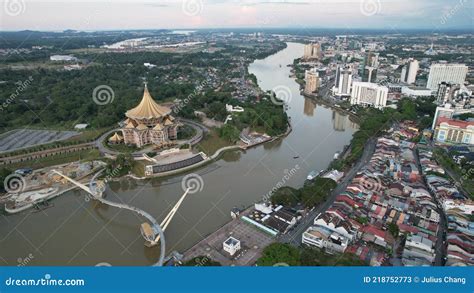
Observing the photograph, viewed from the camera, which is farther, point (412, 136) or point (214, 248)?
point (412, 136)

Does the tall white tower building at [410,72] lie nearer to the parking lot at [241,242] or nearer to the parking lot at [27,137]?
the parking lot at [241,242]

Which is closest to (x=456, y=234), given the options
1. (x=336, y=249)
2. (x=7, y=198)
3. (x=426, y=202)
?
(x=426, y=202)

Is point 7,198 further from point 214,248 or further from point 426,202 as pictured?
point 426,202

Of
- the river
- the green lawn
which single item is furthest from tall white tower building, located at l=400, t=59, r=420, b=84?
the green lawn

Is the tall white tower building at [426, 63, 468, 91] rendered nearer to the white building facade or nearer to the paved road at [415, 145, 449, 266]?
the white building facade

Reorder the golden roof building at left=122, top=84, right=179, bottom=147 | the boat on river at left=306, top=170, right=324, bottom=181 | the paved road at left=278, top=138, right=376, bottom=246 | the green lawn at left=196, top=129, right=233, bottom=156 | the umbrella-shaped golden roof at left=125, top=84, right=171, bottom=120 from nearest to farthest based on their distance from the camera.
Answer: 1. the paved road at left=278, top=138, right=376, bottom=246
2. the boat on river at left=306, top=170, right=324, bottom=181
3. the golden roof building at left=122, top=84, right=179, bottom=147
4. the umbrella-shaped golden roof at left=125, top=84, right=171, bottom=120
5. the green lawn at left=196, top=129, right=233, bottom=156

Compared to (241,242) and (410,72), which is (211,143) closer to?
(241,242)

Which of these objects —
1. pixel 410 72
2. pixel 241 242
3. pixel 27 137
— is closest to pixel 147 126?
pixel 27 137

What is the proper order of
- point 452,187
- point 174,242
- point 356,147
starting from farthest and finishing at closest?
point 356,147 < point 452,187 < point 174,242
